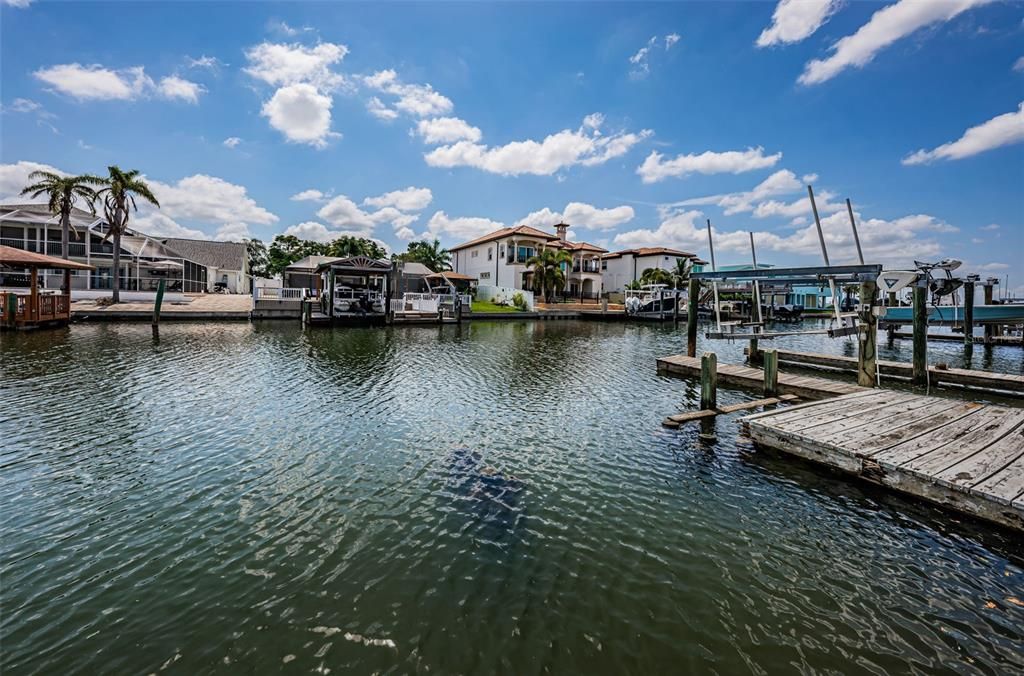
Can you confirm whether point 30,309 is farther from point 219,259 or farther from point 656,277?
point 656,277

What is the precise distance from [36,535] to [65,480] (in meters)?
1.97

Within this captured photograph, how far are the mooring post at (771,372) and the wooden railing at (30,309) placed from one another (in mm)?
37976

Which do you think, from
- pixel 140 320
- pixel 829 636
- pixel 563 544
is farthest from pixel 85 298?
pixel 829 636

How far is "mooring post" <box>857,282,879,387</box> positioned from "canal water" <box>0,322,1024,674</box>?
513cm

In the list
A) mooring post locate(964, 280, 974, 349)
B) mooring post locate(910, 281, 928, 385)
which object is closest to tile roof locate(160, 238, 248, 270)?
mooring post locate(910, 281, 928, 385)

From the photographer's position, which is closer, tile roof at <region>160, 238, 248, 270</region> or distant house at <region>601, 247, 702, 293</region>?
tile roof at <region>160, 238, 248, 270</region>

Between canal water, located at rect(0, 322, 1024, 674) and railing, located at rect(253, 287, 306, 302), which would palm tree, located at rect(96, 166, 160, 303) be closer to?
railing, located at rect(253, 287, 306, 302)

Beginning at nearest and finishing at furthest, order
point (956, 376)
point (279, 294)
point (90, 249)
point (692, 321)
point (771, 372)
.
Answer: point (771, 372) → point (956, 376) → point (692, 321) → point (279, 294) → point (90, 249)

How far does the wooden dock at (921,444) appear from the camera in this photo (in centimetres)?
630

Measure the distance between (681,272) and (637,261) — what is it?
8934 millimetres

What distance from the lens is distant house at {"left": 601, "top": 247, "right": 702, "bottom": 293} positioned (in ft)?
221

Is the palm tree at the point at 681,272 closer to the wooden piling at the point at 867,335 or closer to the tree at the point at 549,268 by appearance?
the tree at the point at 549,268

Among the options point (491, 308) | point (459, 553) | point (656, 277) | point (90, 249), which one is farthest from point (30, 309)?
point (656, 277)

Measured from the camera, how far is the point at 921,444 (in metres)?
7.90
